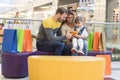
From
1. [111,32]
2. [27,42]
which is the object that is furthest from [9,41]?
[111,32]

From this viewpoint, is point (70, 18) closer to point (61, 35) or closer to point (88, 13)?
point (61, 35)

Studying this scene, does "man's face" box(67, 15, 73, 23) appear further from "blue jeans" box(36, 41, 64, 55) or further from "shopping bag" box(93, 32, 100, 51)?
"shopping bag" box(93, 32, 100, 51)

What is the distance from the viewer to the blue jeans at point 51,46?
522 cm

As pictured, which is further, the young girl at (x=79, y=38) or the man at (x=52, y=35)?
the young girl at (x=79, y=38)

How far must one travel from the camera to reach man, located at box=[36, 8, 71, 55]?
5055mm

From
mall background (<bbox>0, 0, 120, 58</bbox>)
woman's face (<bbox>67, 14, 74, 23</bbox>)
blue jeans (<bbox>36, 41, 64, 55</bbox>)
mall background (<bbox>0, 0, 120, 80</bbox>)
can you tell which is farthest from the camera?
mall background (<bbox>0, 0, 120, 58</bbox>)

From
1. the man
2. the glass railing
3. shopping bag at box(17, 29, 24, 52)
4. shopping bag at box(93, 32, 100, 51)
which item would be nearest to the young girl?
the man

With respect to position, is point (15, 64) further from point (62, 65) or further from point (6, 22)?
point (6, 22)

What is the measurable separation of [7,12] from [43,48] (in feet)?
72.0

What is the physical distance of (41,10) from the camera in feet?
90.9

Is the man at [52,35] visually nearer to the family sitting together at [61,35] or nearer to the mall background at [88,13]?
the family sitting together at [61,35]

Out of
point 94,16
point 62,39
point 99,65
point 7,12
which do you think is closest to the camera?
point 99,65

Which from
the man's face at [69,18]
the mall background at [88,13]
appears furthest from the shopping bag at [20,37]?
the man's face at [69,18]

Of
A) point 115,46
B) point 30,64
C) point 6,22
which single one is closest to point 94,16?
point 115,46
